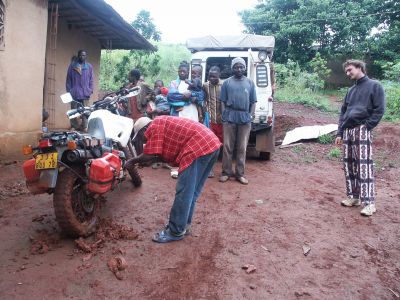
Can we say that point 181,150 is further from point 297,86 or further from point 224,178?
point 297,86

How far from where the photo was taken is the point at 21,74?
554 cm

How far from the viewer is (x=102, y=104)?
14.6 ft

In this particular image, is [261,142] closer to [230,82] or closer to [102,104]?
[230,82]

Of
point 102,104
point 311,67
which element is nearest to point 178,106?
point 102,104

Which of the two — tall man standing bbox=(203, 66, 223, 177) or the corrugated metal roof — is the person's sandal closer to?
tall man standing bbox=(203, 66, 223, 177)

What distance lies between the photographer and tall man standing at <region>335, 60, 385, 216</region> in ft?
14.4

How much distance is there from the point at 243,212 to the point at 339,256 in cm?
132

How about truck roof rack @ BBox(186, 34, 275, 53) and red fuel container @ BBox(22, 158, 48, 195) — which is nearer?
red fuel container @ BBox(22, 158, 48, 195)

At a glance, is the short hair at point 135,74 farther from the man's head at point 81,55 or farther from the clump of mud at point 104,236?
the clump of mud at point 104,236

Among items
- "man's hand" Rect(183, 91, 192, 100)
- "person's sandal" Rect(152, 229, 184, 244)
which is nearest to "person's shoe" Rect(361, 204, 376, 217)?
"person's sandal" Rect(152, 229, 184, 244)

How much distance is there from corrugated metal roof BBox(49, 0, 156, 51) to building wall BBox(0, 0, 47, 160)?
1103mm

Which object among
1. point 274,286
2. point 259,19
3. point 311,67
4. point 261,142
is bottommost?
point 274,286

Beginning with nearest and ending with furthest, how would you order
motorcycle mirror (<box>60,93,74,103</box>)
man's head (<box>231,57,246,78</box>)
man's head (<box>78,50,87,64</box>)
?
motorcycle mirror (<box>60,93,74,103</box>) → man's head (<box>231,57,246,78</box>) → man's head (<box>78,50,87,64</box>)

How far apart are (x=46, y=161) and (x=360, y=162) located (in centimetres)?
353
